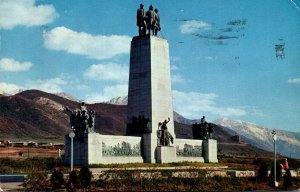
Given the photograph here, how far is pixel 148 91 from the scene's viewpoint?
39188 millimetres

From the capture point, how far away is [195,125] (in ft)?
157

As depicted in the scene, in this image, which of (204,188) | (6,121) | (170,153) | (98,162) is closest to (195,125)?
(170,153)

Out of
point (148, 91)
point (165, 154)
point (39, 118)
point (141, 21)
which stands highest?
point (141, 21)

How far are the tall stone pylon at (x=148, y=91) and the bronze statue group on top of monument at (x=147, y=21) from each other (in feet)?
3.04

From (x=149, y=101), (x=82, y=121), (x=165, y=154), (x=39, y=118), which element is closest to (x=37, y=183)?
(x=82, y=121)

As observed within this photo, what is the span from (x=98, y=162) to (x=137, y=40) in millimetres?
10676

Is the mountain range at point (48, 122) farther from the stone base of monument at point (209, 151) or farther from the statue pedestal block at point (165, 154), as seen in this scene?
the statue pedestal block at point (165, 154)

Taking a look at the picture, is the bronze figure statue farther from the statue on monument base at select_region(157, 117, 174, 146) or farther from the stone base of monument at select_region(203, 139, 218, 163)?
the stone base of monument at select_region(203, 139, 218, 163)

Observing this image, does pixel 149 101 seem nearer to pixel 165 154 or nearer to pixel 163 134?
pixel 163 134

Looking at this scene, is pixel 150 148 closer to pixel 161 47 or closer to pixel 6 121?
pixel 161 47

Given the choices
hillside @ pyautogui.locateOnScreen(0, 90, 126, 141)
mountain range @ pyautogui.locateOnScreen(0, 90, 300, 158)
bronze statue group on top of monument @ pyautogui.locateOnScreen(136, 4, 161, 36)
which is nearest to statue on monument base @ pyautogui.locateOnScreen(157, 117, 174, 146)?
bronze statue group on top of monument @ pyautogui.locateOnScreen(136, 4, 161, 36)

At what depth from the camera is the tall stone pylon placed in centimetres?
3912

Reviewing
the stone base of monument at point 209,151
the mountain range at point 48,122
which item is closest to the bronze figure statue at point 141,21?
the stone base of monument at point 209,151

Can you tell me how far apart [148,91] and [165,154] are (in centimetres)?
469
